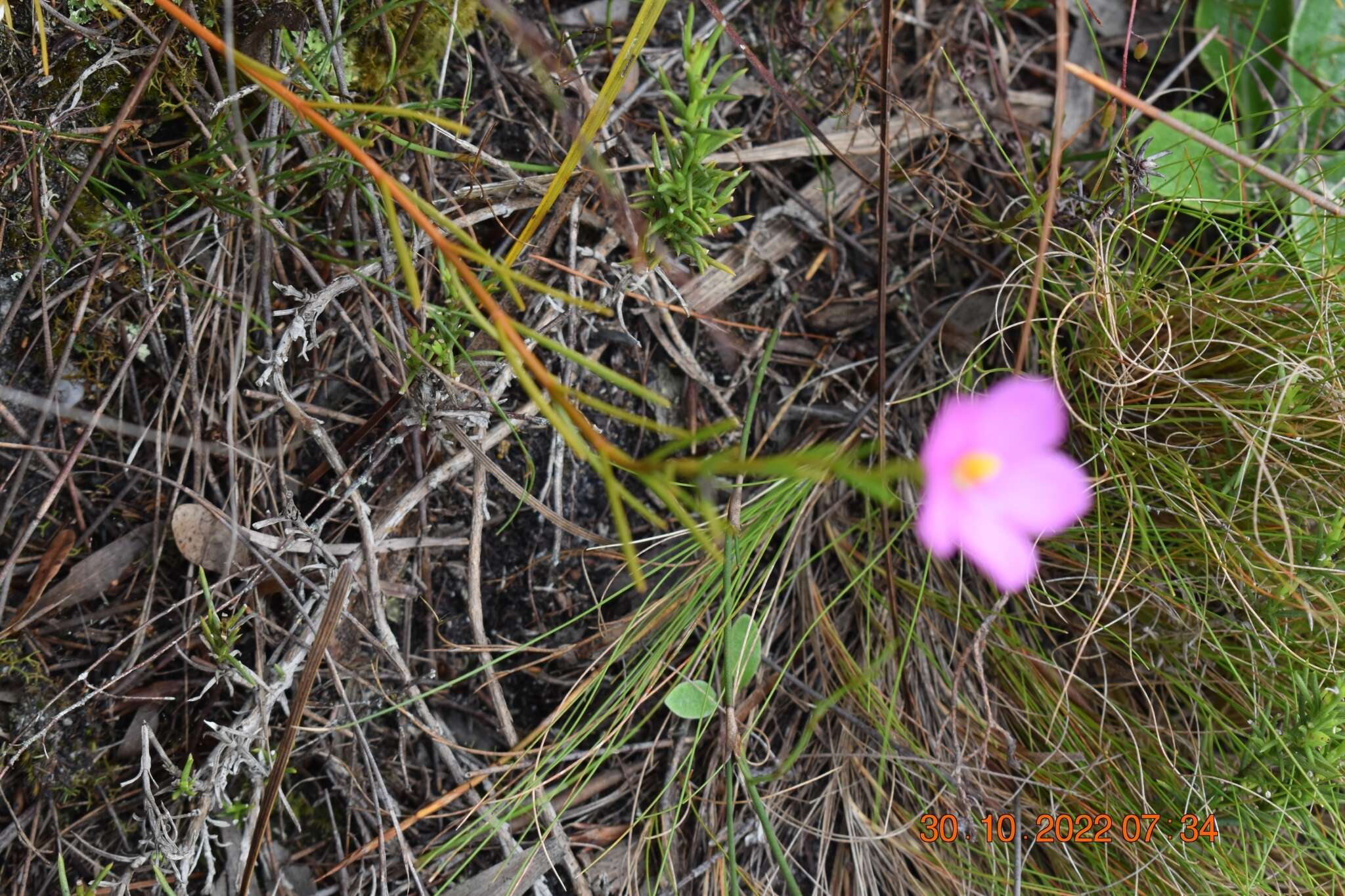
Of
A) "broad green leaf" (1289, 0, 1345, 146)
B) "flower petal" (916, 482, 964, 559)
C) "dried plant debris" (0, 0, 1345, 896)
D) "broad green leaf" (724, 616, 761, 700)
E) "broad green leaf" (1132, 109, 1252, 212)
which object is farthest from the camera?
"broad green leaf" (1289, 0, 1345, 146)

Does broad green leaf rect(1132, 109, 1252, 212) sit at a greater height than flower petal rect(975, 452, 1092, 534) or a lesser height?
lesser

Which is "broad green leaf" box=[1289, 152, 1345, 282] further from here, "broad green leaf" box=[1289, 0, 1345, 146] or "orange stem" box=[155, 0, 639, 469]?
"orange stem" box=[155, 0, 639, 469]

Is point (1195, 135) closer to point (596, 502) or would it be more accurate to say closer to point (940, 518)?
point (940, 518)

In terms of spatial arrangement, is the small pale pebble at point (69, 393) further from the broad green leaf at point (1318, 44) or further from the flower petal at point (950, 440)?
the broad green leaf at point (1318, 44)

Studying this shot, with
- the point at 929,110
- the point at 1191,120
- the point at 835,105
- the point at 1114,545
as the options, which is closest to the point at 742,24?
the point at 835,105

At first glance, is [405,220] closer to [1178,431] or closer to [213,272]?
[213,272]

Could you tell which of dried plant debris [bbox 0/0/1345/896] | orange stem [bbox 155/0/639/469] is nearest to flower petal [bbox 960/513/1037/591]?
orange stem [bbox 155/0/639/469]
